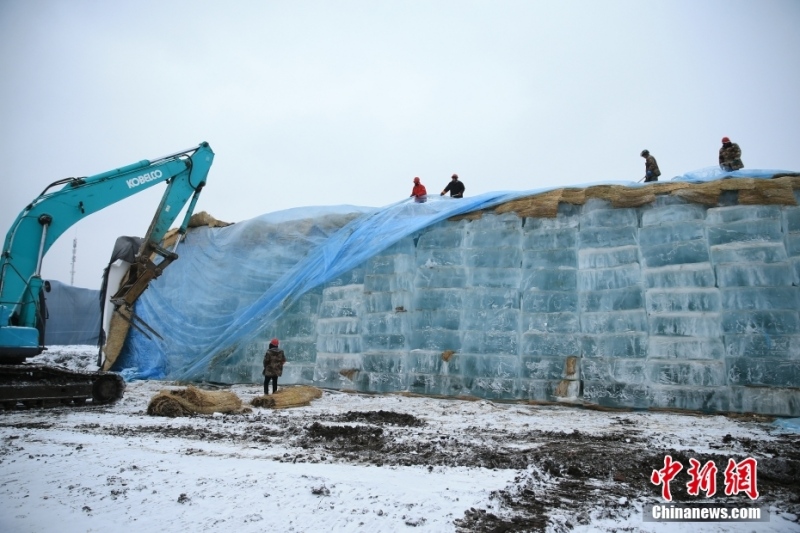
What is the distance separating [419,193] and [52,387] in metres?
7.43

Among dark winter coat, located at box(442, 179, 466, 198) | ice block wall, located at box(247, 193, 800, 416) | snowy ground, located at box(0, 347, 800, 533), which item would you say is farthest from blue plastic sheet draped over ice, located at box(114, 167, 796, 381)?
snowy ground, located at box(0, 347, 800, 533)

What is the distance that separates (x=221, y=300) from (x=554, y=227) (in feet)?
24.9

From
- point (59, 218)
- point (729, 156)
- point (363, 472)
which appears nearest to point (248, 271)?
point (59, 218)

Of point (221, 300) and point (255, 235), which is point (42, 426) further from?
point (255, 235)

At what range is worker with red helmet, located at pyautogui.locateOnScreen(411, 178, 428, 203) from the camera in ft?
35.3

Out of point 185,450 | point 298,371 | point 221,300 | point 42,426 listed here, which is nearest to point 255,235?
point 221,300

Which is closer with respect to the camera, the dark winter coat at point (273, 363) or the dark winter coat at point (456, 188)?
the dark winter coat at point (273, 363)

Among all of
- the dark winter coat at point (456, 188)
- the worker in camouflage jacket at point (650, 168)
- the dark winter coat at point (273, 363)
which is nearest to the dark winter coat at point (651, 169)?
the worker in camouflage jacket at point (650, 168)

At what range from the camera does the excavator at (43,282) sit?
7523 millimetres

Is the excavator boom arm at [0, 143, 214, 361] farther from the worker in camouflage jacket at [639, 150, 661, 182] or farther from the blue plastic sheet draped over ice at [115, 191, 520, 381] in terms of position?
the worker in camouflage jacket at [639, 150, 661, 182]

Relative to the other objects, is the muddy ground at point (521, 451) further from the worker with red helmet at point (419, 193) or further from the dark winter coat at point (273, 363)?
the worker with red helmet at point (419, 193)

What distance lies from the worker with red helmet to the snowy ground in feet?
17.0

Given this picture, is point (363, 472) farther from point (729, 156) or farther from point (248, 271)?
point (729, 156)

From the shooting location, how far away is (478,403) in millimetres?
8805
